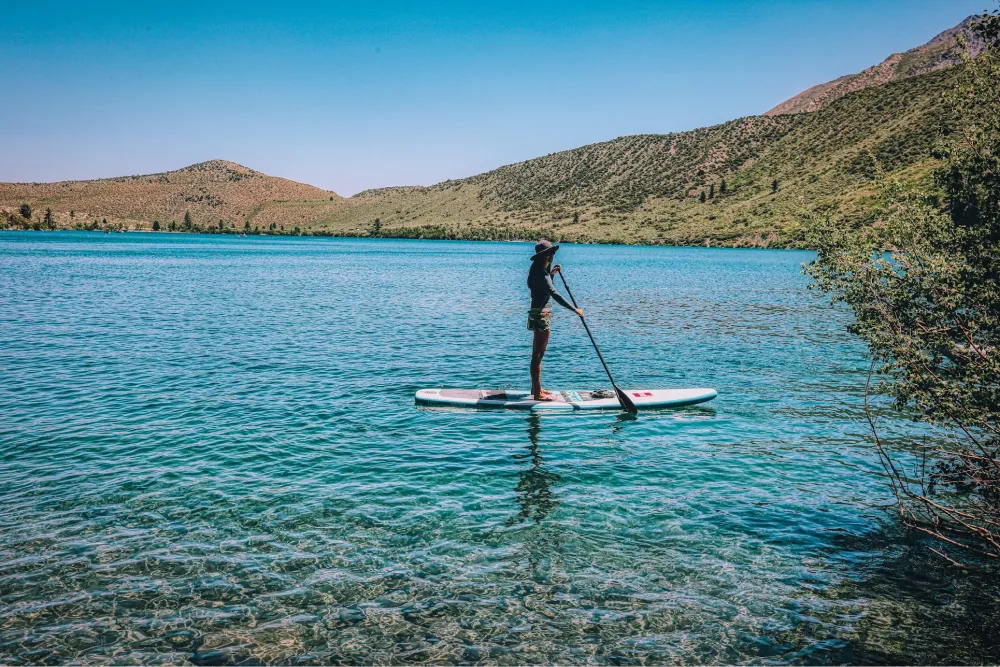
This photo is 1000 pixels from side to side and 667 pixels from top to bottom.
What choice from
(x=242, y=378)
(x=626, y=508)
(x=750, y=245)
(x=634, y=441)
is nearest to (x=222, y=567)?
(x=626, y=508)

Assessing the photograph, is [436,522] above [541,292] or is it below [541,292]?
below

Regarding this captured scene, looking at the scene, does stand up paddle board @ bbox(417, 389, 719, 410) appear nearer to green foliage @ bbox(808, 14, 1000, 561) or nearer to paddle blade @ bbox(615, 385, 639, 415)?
paddle blade @ bbox(615, 385, 639, 415)

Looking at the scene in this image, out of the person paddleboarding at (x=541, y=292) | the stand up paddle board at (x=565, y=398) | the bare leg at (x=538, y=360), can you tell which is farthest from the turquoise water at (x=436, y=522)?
the person paddleboarding at (x=541, y=292)

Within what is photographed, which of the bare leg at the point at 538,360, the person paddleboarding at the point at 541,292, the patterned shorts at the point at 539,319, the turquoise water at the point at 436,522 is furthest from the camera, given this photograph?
the bare leg at the point at 538,360

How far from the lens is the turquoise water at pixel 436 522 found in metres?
7.58

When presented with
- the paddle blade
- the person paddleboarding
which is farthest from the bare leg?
the paddle blade

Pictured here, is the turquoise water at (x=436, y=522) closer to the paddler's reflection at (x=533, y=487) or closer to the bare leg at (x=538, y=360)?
the paddler's reflection at (x=533, y=487)

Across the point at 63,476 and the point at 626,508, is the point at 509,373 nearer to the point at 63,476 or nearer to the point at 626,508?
the point at 626,508

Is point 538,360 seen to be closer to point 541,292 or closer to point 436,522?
point 541,292

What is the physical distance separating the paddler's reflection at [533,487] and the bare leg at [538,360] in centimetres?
261

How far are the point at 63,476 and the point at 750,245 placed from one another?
525 feet

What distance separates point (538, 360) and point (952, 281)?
988 cm

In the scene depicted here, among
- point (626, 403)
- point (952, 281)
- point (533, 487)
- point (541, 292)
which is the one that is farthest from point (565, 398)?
point (952, 281)

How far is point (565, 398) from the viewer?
18.2 metres
